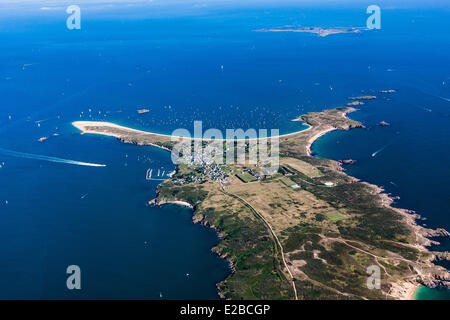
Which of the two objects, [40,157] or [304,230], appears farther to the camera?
[40,157]

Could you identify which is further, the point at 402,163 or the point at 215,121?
the point at 215,121

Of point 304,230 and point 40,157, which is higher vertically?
point 40,157

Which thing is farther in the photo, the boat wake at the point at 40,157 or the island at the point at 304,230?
the boat wake at the point at 40,157

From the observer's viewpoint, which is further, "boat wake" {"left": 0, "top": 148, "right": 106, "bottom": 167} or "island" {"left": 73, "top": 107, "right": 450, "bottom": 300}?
"boat wake" {"left": 0, "top": 148, "right": 106, "bottom": 167}

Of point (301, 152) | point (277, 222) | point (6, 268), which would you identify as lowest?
point (6, 268)

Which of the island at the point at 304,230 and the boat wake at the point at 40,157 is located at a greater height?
the boat wake at the point at 40,157

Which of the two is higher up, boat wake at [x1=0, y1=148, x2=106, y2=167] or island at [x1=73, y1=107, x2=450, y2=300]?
boat wake at [x1=0, y1=148, x2=106, y2=167]
